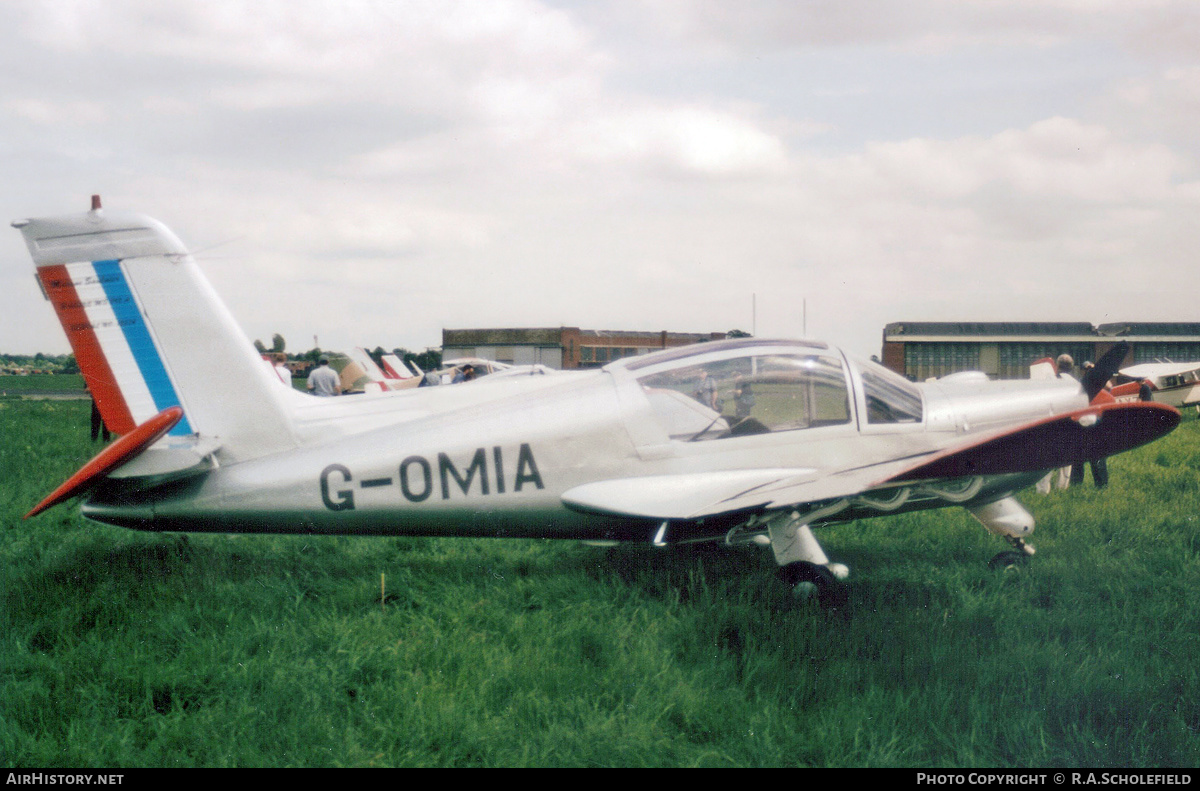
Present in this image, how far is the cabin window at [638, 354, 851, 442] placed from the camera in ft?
14.7

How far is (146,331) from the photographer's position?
4.29m

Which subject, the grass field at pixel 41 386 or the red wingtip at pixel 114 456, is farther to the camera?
the grass field at pixel 41 386

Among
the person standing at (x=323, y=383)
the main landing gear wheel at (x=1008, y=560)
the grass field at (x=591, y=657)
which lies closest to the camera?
the grass field at (x=591, y=657)

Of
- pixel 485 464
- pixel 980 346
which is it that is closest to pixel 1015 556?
pixel 485 464

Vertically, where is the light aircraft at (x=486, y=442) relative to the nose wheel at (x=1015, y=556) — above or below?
above

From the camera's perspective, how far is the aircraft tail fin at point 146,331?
422cm

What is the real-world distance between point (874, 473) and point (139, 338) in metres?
4.44

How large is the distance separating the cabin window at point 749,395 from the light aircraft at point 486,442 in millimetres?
13

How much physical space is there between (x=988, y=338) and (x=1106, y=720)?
47060 mm

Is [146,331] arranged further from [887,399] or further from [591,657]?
[887,399]

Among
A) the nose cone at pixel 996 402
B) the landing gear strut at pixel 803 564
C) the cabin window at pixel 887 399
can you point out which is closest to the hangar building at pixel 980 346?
the nose cone at pixel 996 402

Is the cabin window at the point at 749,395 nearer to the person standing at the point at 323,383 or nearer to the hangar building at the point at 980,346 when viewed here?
the person standing at the point at 323,383

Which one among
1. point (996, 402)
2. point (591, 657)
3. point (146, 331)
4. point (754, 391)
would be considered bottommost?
point (591, 657)

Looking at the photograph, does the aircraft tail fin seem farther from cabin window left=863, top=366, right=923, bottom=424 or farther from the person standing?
the person standing
